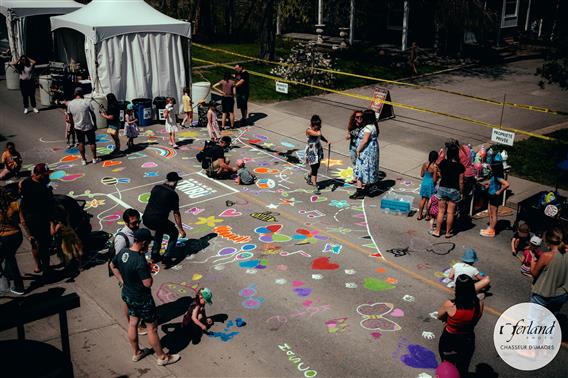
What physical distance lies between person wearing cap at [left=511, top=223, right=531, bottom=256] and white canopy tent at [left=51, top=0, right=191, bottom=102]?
43.9 ft

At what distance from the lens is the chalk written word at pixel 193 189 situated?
14273 millimetres

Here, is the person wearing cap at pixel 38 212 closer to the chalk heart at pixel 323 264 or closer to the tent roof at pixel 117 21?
the chalk heart at pixel 323 264

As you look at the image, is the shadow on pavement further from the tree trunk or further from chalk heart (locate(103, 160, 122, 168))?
the tree trunk

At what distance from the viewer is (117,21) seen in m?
19.8

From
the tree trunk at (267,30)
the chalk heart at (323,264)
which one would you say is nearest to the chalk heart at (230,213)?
the chalk heart at (323,264)

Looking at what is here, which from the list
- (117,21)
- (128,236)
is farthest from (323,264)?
(117,21)

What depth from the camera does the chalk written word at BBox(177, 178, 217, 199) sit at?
1427 centimetres

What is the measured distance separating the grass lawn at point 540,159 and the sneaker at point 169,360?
35.1 ft

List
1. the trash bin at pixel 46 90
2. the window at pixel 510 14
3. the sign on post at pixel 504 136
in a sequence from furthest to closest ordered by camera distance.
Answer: the window at pixel 510 14 < the trash bin at pixel 46 90 < the sign on post at pixel 504 136

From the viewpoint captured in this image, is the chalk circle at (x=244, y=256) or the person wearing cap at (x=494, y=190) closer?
the chalk circle at (x=244, y=256)

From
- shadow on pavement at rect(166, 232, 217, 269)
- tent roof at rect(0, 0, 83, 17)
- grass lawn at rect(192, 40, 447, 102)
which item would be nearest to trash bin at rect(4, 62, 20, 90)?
tent roof at rect(0, 0, 83, 17)

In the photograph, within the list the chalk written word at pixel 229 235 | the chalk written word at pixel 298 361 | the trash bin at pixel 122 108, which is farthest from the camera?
the trash bin at pixel 122 108

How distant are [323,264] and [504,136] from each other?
23.8 ft

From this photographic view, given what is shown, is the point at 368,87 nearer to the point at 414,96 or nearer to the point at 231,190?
the point at 414,96
